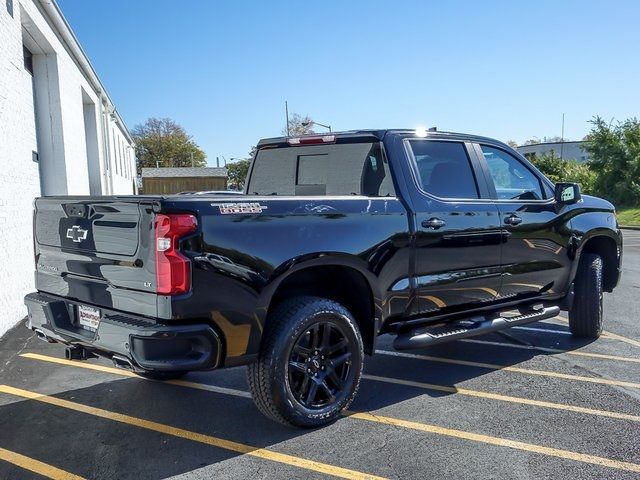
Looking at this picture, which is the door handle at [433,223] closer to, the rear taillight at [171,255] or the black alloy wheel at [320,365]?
the black alloy wheel at [320,365]

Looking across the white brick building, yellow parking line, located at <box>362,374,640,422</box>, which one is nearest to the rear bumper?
yellow parking line, located at <box>362,374,640,422</box>

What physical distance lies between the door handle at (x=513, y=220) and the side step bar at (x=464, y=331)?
0.86 m

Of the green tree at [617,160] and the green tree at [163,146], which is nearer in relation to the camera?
the green tree at [617,160]

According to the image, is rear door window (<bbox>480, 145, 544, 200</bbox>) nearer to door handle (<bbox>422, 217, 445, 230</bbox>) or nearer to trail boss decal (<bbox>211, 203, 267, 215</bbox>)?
door handle (<bbox>422, 217, 445, 230</bbox>)

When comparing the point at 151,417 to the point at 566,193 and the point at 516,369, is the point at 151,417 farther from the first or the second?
the point at 566,193

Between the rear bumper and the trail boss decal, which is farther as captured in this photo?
the trail boss decal

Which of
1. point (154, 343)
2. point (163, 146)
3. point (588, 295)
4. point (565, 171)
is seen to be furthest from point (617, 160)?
point (163, 146)

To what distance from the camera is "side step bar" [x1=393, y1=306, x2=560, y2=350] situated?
13.6 feet

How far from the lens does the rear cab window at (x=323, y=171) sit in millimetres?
4320

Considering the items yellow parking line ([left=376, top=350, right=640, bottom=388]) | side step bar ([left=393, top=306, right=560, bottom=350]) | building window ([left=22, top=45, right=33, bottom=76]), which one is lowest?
yellow parking line ([left=376, top=350, right=640, bottom=388])

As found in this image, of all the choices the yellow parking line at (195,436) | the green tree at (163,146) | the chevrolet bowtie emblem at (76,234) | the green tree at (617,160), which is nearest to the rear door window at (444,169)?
the yellow parking line at (195,436)

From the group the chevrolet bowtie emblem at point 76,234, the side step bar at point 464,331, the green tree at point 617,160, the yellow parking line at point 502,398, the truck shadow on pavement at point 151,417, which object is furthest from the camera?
the green tree at point 617,160

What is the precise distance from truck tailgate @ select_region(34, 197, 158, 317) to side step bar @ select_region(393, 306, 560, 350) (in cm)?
199

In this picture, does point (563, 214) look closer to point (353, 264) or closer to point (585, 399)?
point (585, 399)
